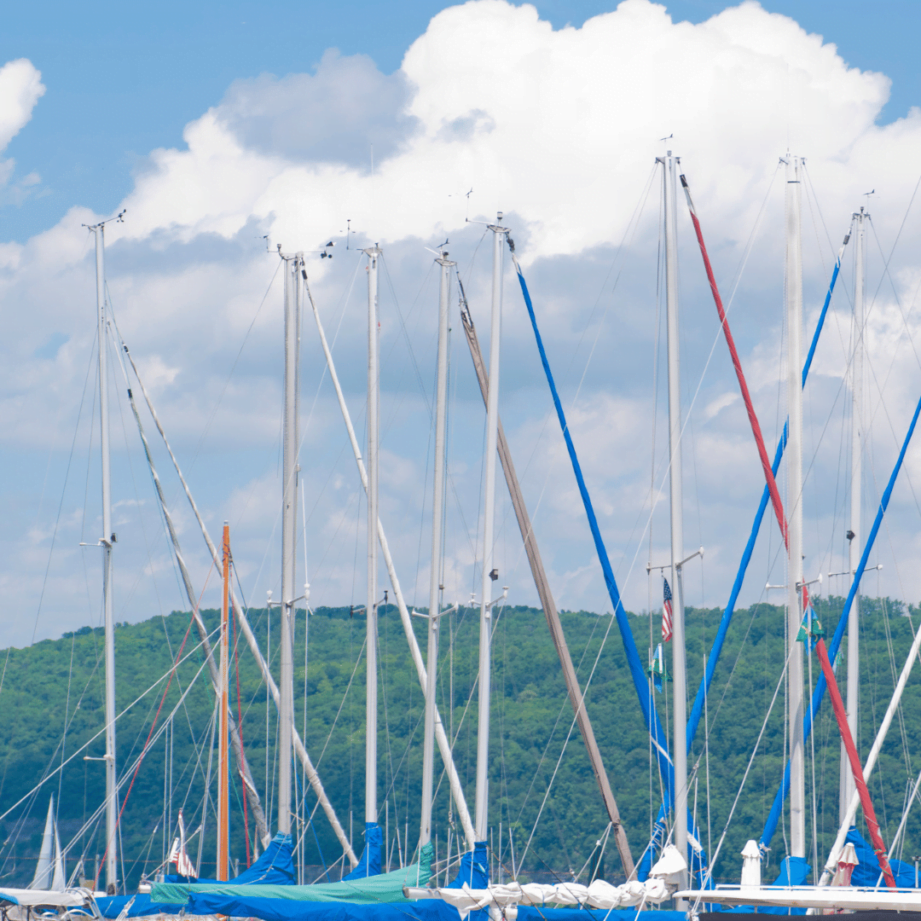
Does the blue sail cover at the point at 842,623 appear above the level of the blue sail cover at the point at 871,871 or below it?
above

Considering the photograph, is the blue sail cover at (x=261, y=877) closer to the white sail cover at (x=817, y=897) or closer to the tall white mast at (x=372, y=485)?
the tall white mast at (x=372, y=485)

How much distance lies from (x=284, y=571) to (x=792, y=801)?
1102 cm

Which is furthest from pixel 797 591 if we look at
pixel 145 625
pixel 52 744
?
pixel 145 625

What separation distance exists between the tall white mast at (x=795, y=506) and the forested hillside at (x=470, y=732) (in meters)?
27.8

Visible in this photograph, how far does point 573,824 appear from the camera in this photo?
69062 mm

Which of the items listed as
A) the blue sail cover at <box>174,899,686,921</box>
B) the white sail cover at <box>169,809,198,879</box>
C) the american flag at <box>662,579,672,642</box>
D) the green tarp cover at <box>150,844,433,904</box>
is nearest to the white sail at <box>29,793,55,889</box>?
the white sail cover at <box>169,809,198,879</box>

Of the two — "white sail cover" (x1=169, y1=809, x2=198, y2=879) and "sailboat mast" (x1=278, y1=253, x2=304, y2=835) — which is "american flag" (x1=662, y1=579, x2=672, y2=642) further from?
"white sail cover" (x1=169, y1=809, x2=198, y2=879)

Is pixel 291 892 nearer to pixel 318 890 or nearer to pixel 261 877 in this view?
pixel 318 890

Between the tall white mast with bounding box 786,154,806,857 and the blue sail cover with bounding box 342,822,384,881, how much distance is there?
298 inches

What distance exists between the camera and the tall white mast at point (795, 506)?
2384cm

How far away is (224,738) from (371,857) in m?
4.63

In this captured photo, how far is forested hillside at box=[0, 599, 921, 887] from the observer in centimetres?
6031

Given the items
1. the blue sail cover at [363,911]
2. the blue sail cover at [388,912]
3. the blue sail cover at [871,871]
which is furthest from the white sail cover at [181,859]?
the blue sail cover at [871,871]

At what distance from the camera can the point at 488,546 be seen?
26.8m
